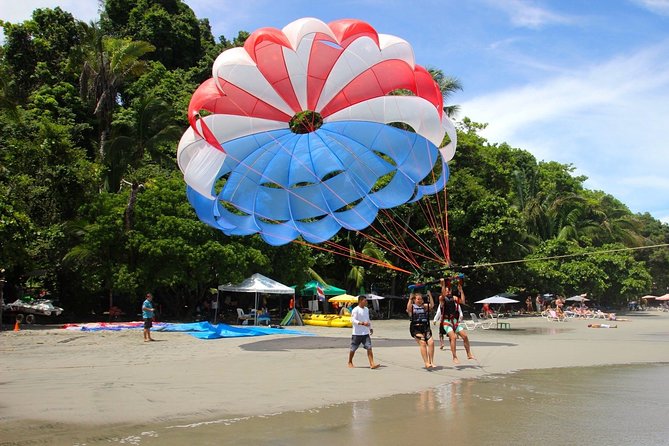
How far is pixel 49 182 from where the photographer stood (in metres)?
23.2

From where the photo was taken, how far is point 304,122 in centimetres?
1448

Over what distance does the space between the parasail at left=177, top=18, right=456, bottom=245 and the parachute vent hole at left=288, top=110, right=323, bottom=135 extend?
0.05m

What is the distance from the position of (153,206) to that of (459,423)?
19.0m

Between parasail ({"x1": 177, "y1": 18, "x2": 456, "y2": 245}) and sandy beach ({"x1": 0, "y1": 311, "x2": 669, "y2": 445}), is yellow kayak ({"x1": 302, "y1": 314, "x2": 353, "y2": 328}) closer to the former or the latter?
sandy beach ({"x1": 0, "y1": 311, "x2": 669, "y2": 445})

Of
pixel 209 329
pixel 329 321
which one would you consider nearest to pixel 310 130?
pixel 209 329

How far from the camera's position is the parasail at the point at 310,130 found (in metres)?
12.5

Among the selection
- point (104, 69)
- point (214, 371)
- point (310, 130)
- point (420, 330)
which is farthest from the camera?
point (104, 69)

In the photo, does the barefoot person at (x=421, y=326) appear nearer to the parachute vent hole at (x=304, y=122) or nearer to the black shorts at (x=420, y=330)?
the black shorts at (x=420, y=330)

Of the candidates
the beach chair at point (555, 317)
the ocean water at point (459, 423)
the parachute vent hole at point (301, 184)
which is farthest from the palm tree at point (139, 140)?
the ocean water at point (459, 423)

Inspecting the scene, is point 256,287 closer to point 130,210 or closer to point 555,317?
point 130,210

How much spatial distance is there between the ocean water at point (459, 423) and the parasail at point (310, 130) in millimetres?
6411

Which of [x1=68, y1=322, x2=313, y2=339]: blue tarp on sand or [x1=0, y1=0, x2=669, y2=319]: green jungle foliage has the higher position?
[x1=0, y1=0, x2=669, y2=319]: green jungle foliage

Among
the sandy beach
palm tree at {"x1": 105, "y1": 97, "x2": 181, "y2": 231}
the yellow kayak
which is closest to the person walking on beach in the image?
the sandy beach

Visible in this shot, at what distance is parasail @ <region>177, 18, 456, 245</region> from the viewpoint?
12531 mm
